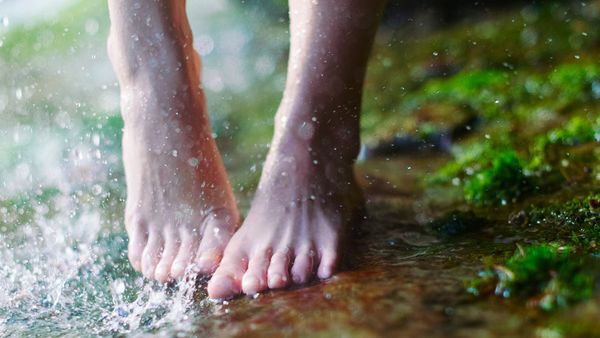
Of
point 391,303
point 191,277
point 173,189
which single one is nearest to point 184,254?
point 191,277

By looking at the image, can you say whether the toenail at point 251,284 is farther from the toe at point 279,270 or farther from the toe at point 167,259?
the toe at point 167,259

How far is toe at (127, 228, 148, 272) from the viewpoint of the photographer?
2.07m

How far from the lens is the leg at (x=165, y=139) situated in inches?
84.7

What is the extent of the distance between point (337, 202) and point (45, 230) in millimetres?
1189

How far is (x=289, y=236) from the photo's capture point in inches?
76.7

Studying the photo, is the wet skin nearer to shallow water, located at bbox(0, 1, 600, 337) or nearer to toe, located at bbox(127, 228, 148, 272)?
toe, located at bbox(127, 228, 148, 272)

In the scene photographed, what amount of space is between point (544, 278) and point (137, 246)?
4.47ft

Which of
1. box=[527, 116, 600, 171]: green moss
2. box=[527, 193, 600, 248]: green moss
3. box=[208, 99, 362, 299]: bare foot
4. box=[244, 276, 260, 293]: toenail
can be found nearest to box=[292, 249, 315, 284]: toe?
box=[208, 99, 362, 299]: bare foot

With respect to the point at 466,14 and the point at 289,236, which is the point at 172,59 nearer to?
the point at 289,236

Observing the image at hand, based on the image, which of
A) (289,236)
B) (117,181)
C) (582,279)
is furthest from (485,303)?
(117,181)

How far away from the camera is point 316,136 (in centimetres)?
206

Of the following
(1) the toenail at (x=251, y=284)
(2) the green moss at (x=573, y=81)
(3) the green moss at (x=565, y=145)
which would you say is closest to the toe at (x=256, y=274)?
(1) the toenail at (x=251, y=284)

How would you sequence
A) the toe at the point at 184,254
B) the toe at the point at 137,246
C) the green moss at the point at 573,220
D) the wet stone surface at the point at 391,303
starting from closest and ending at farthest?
the wet stone surface at the point at 391,303 → the green moss at the point at 573,220 → the toe at the point at 184,254 → the toe at the point at 137,246

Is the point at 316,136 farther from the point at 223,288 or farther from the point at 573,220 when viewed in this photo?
the point at 573,220
